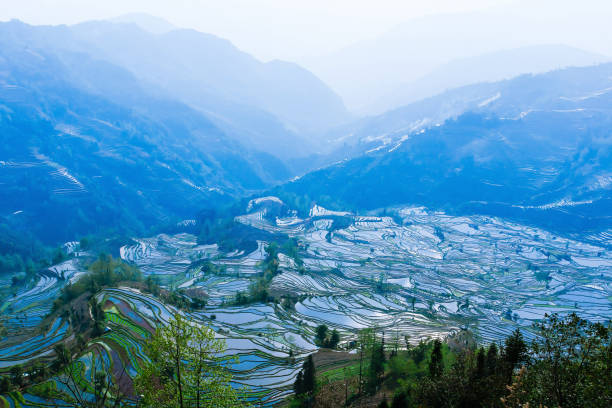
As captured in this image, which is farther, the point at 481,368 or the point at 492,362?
the point at 492,362

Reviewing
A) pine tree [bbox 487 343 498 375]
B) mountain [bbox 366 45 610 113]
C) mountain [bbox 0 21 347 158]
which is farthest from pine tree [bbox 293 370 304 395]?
mountain [bbox 366 45 610 113]

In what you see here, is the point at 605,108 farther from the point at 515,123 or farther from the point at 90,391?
the point at 90,391

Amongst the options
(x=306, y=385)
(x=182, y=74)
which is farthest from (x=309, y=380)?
(x=182, y=74)

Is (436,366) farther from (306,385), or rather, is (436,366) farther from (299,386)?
(299,386)

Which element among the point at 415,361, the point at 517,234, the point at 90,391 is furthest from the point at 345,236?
the point at 90,391

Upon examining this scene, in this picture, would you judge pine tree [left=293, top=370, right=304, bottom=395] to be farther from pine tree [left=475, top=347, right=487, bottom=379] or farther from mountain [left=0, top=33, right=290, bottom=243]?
mountain [left=0, top=33, right=290, bottom=243]

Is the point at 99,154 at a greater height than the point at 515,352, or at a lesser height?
greater

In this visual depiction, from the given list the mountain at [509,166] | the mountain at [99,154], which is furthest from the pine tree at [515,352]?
the mountain at [99,154]
